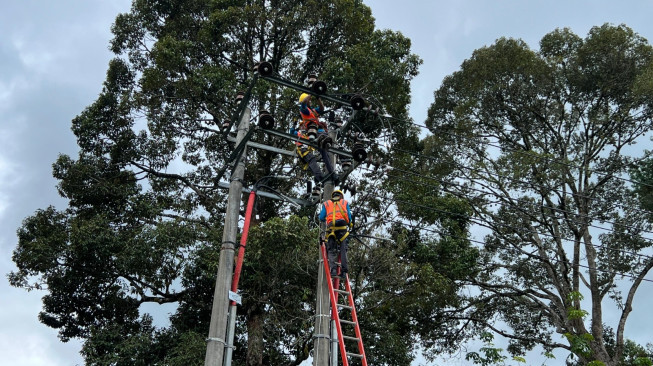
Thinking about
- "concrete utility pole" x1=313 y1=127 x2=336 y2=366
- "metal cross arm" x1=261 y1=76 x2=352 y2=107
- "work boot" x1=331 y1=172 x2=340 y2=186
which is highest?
"metal cross arm" x1=261 y1=76 x2=352 y2=107

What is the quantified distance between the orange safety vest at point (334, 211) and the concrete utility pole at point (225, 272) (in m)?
1.39

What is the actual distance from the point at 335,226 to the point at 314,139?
3.99 feet

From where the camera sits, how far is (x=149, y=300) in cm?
1688

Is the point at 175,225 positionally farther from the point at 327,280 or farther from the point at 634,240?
the point at 634,240

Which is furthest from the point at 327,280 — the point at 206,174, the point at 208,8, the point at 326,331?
the point at 208,8

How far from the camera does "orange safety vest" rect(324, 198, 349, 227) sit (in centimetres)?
920

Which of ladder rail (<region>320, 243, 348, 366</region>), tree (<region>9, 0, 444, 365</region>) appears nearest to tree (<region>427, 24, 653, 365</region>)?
tree (<region>9, 0, 444, 365</region>)

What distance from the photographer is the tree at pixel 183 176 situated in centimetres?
1545

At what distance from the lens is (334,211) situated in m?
9.23

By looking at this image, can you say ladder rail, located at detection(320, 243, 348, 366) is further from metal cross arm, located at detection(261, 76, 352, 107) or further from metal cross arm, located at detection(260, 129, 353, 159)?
metal cross arm, located at detection(261, 76, 352, 107)

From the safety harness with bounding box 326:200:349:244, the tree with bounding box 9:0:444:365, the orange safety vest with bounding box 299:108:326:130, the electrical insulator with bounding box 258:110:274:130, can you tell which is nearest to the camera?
the electrical insulator with bounding box 258:110:274:130

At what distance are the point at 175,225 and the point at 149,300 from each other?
99.8 inches

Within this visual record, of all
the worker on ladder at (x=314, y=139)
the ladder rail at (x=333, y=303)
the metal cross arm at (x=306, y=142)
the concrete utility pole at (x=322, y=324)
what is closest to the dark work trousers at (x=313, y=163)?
the worker on ladder at (x=314, y=139)

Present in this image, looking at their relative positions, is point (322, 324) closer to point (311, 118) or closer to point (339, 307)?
point (339, 307)
